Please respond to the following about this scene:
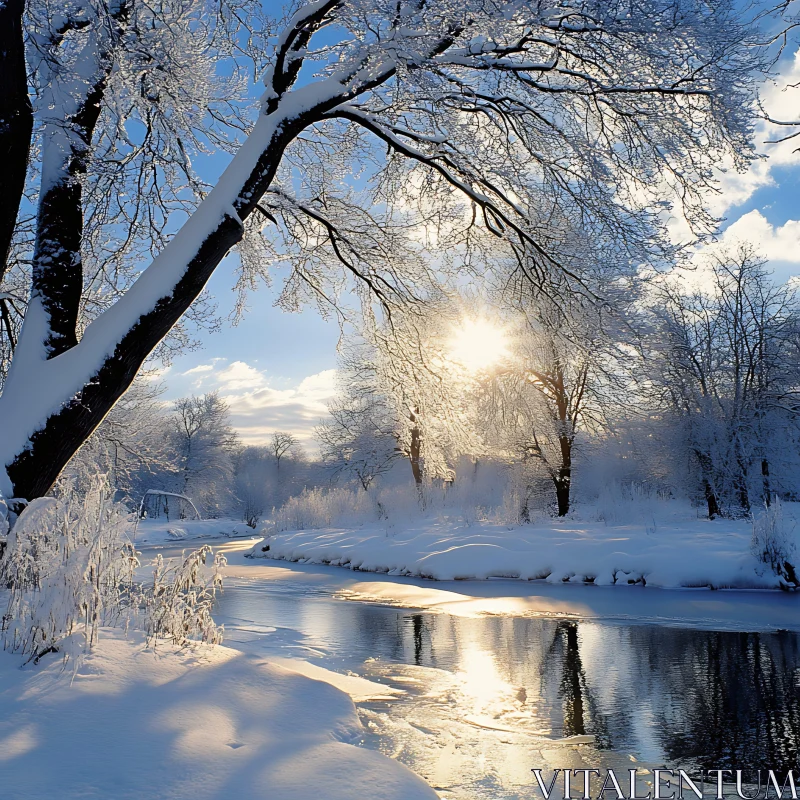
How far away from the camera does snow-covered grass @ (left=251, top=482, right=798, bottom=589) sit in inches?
455

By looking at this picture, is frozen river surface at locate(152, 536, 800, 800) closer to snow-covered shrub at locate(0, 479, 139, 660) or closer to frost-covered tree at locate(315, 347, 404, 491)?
snow-covered shrub at locate(0, 479, 139, 660)

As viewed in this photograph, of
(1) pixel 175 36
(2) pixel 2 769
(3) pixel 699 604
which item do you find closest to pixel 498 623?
(3) pixel 699 604

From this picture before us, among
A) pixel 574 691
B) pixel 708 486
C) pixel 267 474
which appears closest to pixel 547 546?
pixel 574 691

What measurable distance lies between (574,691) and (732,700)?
1.22m

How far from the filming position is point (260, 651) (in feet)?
20.0

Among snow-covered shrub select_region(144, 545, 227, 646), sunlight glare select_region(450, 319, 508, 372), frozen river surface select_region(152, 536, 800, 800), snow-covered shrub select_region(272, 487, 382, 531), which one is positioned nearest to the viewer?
frozen river surface select_region(152, 536, 800, 800)

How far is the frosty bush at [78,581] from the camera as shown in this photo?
3670 mm

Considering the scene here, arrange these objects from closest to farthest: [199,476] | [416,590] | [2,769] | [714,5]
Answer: [2,769] → [714,5] → [416,590] → [199,476]

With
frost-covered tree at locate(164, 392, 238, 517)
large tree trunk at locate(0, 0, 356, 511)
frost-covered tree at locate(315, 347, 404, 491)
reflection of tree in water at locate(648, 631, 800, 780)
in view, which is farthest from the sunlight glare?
frost-covered tree at locate(164, 392, 238, 517)

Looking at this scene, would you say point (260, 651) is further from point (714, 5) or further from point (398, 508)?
point (398, 508)

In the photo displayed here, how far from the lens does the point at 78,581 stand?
3785 mm

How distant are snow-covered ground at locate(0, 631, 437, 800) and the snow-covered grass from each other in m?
9.31

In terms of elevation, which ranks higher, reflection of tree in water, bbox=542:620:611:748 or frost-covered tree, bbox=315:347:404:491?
frost-covered tree, bbox=315:347:404:491

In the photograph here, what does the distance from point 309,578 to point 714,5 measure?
40.9 feet
